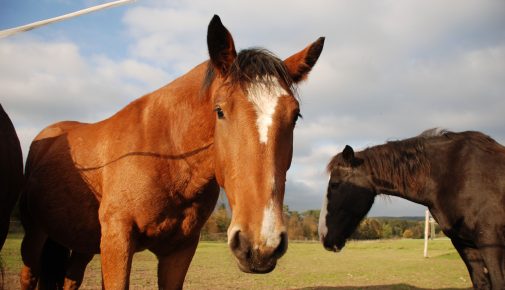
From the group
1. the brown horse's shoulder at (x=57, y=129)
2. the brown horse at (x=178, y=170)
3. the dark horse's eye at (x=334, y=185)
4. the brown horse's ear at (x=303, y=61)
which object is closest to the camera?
the brown horse at (x=178, y=170)

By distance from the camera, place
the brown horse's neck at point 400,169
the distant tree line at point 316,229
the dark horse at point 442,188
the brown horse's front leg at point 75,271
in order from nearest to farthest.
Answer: the brown horse's front leg at point 75,271 < the dark horse at point 442,188 < the brown horse's neck at point 400,169 < the distant tree line at point 316,229

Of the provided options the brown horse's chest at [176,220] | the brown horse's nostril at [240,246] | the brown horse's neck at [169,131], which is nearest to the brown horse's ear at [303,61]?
the brown horse's neck at [169,131]

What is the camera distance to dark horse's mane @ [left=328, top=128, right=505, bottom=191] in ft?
22.0

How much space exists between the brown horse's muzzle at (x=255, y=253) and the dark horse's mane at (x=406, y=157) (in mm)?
5538

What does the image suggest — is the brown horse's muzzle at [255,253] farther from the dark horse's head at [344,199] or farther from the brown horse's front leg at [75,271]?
the dark horse's head at [344,199]

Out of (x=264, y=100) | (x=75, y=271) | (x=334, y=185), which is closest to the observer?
(x=264, y=100)

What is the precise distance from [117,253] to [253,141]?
1766 millimetres

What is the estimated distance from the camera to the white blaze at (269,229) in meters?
2.07

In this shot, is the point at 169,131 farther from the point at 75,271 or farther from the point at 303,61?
the point at 75,271

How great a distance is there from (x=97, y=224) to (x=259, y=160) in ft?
8.33

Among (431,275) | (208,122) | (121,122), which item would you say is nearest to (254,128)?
(208,122)

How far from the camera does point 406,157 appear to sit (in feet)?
23.5

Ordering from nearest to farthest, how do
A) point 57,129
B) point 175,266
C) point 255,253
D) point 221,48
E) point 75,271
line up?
point 255,253 → point 221,48 → point 175,266 → point 57,129 → point 75,271

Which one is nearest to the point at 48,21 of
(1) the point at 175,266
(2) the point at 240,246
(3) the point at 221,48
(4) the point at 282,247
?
(3) the point at 221,48
